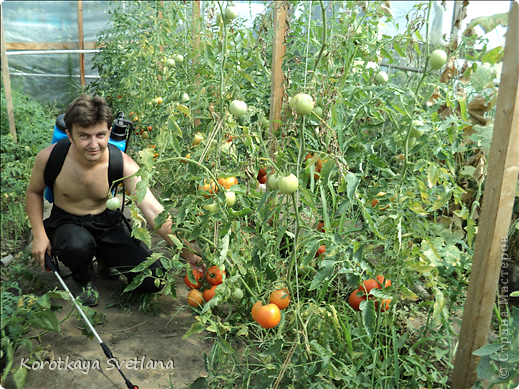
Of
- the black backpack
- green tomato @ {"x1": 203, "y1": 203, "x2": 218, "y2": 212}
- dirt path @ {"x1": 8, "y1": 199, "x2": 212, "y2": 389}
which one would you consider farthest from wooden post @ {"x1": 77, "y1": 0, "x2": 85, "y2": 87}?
green tomato @ {"x1": 203, "y1": 203, "x2": 218, "y2": 212}

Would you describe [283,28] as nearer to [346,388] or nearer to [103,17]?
[346,388]

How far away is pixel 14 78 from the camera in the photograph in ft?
21.5

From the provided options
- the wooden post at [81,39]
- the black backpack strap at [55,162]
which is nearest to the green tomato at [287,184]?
the black backpack strap at [55,162]

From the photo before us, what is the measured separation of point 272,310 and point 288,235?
426 millimetres

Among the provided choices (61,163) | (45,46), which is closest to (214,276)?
(61,163)

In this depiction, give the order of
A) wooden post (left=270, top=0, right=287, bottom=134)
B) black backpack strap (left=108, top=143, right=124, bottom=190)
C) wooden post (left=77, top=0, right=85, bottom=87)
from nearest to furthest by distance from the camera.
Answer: wooden post (left=270, top=0, right=287, bottom=134) → black backpack strap (left=108, top=143, right=124, bottom=190) → wooden post (left=77, top=0, right=85, bottom=87)

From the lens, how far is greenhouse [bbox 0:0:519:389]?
1.33 metres

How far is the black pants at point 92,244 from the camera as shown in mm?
2213

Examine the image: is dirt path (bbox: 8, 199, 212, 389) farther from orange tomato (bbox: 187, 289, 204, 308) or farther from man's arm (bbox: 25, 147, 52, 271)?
man's arm (bbox: 25, 147, 52, 271)

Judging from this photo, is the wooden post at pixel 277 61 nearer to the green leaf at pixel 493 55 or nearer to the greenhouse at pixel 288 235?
the greenhouse at pixel 288 235

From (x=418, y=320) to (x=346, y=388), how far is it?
677 millimetres

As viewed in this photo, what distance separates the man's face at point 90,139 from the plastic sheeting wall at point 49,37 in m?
5.08

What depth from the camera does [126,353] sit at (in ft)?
6.05

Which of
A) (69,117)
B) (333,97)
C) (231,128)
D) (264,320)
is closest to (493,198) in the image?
(333,97)
